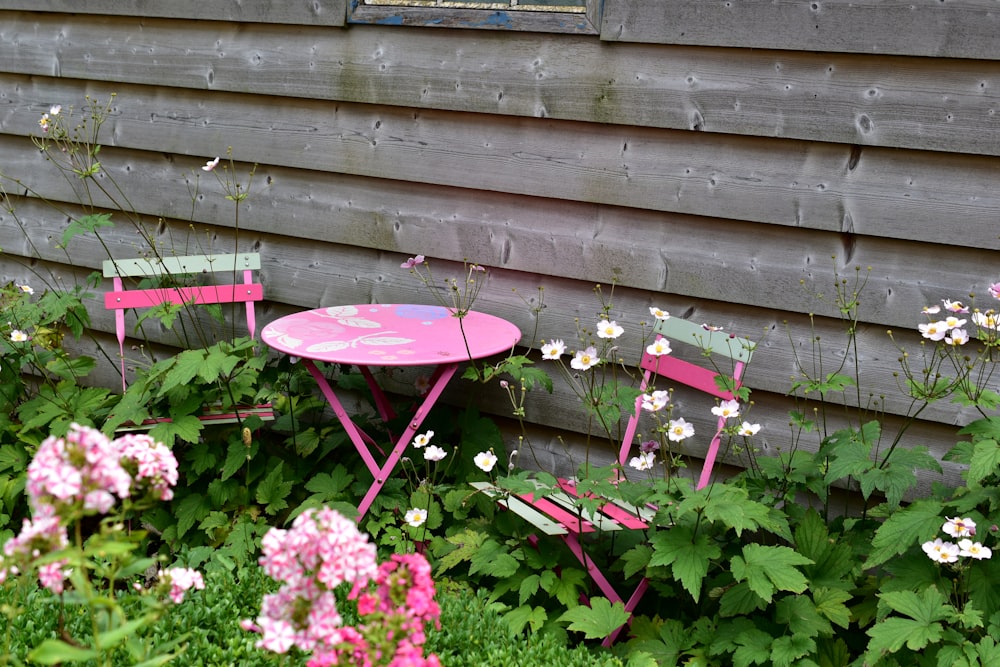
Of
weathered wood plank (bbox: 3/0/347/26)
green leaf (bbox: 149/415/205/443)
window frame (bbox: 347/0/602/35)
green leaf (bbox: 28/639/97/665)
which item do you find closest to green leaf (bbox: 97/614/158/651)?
green leaf (bbox: 28/639/97/665)

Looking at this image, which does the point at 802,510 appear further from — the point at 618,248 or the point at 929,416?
the point at 618,248

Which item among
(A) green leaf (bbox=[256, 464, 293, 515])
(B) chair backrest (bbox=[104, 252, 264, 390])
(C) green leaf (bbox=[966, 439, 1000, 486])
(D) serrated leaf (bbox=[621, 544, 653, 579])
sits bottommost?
(A) green leaf (bbox=[256, 464, 293, 515])

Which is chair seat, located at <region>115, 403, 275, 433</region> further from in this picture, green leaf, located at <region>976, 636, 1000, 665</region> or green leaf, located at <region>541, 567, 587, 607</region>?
green leaf, located at <region>976, 636, 1000, 665</region>

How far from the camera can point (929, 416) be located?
8.75 ft

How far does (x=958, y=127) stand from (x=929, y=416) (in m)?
0.83

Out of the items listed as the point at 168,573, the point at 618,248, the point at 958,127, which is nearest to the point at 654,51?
the point at 618,248

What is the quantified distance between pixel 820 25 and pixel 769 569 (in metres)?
1.52

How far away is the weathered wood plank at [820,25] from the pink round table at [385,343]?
3.42 feet

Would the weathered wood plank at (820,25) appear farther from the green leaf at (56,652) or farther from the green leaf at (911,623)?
the green leaf at (56,652)

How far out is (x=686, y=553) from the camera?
2309 millimetres

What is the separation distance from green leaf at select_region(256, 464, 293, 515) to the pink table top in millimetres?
482

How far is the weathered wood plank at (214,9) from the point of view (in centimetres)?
321

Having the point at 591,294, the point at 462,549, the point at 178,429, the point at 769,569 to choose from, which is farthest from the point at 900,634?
the point at 178,429

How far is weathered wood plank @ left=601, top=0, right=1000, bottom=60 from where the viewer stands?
2432 millimetres
